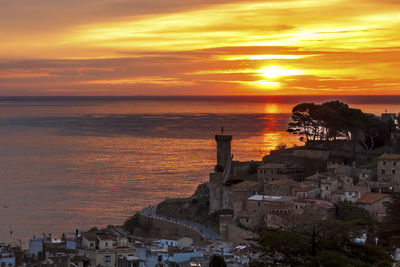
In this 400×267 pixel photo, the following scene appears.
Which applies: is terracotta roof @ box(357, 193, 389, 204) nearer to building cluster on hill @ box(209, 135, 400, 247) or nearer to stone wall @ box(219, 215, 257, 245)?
building cluster on hill @ box(209, 135, 400, 247)

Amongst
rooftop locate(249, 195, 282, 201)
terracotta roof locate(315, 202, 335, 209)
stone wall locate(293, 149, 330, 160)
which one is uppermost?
stone wall locate(293, 149, 330, 160)

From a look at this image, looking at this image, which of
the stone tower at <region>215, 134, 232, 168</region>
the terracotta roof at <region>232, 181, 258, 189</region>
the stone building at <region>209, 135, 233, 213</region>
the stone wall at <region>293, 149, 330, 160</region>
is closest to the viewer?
the terracotta roof at <region>232, 181, 258, 189</region>

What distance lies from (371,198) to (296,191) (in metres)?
5.38

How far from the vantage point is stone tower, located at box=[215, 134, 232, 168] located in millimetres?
58244

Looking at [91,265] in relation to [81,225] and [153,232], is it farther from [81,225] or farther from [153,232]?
[81,225]

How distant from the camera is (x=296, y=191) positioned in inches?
1821

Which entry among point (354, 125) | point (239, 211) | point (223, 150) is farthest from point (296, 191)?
point (223, 150)

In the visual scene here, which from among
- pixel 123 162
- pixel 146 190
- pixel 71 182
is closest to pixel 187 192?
pixel 146 190

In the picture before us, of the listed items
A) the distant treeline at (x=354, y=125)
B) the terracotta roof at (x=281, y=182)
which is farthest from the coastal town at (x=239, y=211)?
the distant treeline at (x=354, y=125)

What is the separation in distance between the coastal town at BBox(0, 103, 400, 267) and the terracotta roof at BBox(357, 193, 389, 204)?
6cm

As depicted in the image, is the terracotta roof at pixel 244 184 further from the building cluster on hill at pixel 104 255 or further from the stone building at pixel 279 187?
the building cluster on hill at pixel 104 255

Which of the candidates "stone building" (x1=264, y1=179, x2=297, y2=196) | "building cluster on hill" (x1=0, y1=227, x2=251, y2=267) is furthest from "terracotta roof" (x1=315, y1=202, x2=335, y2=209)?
"building cluster on hill" (x1=0, y1=227, x2=251, y2=267)

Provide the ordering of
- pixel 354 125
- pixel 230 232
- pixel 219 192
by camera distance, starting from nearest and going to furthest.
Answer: pixel 230 232 → pixel 219 192 → pixel 354 125

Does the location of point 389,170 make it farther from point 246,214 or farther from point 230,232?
point 230,232
